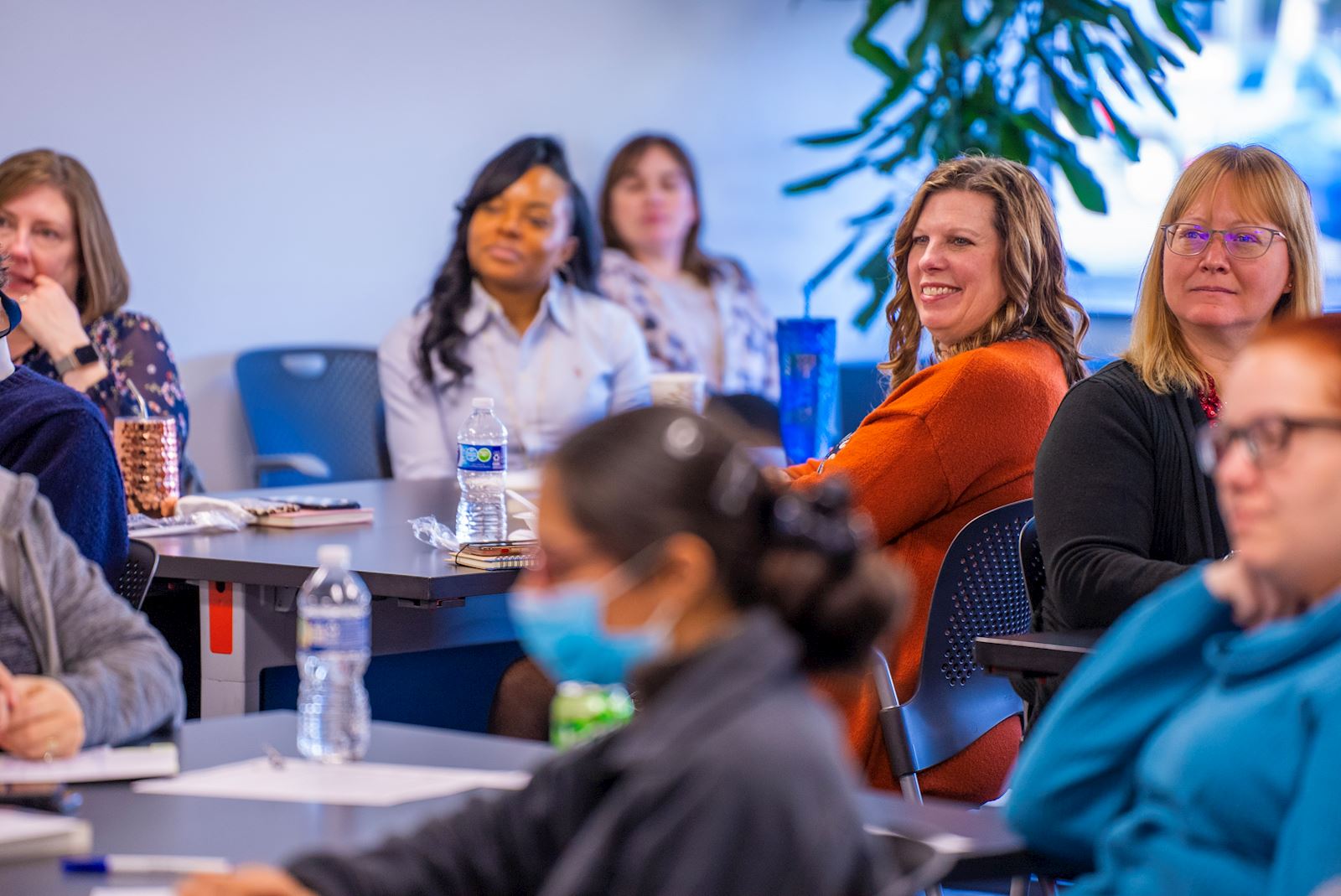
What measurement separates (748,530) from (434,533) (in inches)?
72.2

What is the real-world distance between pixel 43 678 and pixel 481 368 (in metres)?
2.91

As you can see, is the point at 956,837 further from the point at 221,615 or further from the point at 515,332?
the point at 515,332

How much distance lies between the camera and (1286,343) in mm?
1280

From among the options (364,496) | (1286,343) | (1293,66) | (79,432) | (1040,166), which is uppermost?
(1293,66)

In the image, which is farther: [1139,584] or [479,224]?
[479,224]

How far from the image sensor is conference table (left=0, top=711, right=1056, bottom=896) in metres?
1.25

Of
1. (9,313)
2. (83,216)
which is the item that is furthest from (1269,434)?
(83,216)

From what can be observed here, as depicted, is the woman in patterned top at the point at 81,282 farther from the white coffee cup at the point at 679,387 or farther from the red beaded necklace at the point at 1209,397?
the red beaded necklace at the point at 1209,397

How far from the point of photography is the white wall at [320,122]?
4492 mm

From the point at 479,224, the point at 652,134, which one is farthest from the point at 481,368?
the point at 652,134

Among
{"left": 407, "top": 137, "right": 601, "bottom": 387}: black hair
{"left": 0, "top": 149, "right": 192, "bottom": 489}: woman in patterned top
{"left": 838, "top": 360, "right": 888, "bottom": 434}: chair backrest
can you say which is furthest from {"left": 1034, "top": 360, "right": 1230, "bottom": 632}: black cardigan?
{"left": 838, "top": 360, "right": 888, "bottom": 434}: chair backrest

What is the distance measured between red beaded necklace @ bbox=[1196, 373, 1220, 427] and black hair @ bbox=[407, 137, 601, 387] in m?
2.35

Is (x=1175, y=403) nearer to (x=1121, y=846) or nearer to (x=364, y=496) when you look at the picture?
(x=1121, y=846)

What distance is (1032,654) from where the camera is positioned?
6.40 feet
